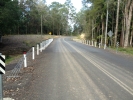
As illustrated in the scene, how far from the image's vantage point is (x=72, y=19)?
451ft

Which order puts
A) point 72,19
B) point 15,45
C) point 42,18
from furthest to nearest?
1. point 72,19
2. point 42,18
3. point 15,45

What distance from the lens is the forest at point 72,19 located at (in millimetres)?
32250

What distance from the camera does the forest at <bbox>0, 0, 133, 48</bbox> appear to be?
3225 cm

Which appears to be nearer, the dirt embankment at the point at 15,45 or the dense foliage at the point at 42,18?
the dirt embankment at the point at 15,45

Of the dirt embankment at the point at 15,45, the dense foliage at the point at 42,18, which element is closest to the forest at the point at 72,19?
the dense foliage at the point at 42,18

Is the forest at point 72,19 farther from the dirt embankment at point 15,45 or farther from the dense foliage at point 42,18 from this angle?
the dirt embankment at point 15,45

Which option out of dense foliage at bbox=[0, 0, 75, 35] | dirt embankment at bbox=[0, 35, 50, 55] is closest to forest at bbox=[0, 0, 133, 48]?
dense foliage at bbox=[0, 0, 75, 35]

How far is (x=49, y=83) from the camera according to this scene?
7832mm

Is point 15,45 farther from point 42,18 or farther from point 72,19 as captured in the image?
point 72,19

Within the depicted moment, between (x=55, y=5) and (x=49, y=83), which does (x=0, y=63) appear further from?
(x=55, y=5)

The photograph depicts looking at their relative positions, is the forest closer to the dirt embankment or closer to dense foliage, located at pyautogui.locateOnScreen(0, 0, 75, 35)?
dense foliage, located at pyautogui.locateOnScreen(0, 0, 75, 35)

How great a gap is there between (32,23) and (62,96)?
95.8 meters

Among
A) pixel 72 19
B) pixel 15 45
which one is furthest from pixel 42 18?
pixel 15 45

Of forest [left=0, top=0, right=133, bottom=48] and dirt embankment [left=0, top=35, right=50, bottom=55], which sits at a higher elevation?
forest [left=0, top=0, right=133, bottom=48]
